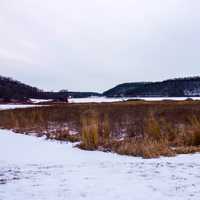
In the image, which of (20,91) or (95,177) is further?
(20,91)

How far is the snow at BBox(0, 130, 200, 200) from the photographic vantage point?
22.1 ft

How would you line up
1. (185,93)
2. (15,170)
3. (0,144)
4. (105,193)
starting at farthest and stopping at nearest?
(185,93) < (0,144) < (15,170) < (105,193)

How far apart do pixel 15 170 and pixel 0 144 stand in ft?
21.2

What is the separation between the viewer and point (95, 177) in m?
8.36

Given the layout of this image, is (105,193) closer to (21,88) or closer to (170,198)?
(170,198)

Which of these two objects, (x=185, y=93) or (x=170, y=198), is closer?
(x=170, y=198)

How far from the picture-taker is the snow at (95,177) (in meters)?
6.73

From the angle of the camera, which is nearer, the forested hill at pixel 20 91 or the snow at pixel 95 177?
the snow at pixel 95 177

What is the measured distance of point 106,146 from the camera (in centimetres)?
1361

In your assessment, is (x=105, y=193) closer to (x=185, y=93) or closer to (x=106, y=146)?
(x=106, y=146)

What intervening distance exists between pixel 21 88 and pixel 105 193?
119m

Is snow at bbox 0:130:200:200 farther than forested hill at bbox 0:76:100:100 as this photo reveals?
No

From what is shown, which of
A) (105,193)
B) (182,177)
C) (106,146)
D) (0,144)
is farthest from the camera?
(0,144)

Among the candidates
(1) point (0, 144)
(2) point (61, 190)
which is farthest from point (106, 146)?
(2) point (61, 190)
